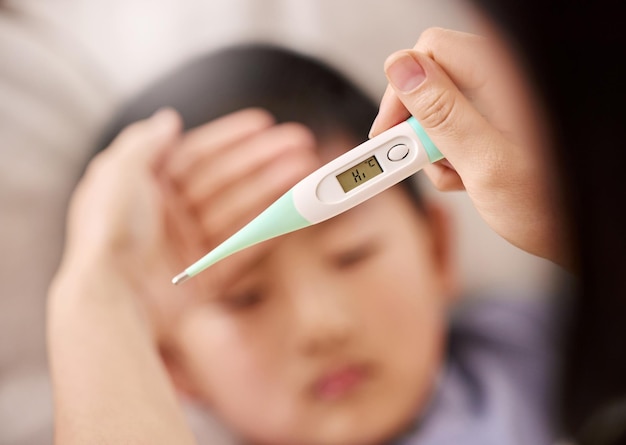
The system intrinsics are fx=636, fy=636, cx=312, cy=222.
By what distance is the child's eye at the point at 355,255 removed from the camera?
0.78 metres

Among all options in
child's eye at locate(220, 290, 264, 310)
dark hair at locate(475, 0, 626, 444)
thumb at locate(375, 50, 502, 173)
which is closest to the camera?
thumb at locate(375, 50, 502, 173)

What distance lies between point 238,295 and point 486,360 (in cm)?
33

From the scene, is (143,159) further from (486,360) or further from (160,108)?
(486,360)

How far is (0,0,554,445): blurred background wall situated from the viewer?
798mm

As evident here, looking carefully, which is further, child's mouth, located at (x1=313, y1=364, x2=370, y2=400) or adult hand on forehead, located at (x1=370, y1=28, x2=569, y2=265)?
child's mouth, located at (x1=313, y1=364, x2=370, y2=400)

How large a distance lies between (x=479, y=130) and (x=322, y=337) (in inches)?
13.1

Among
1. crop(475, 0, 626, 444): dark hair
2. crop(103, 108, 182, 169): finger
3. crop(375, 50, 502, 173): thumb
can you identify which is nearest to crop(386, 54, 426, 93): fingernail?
crop(375, 50, 502, 173): thumb

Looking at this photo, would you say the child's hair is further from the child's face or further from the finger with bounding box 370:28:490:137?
the finger with bounding box 370:28:490:137

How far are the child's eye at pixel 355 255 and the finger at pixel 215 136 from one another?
0.19m

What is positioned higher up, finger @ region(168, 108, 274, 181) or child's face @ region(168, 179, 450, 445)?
finger @ region(168, 108, 274, 181)

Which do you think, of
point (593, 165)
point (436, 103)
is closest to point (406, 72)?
point (436, 103)

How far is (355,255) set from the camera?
78 centimetres

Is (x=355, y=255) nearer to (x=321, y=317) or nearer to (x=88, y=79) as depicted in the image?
(x=321, y=317)

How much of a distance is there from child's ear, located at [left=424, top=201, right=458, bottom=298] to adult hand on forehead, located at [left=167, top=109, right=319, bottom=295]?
0.17m
